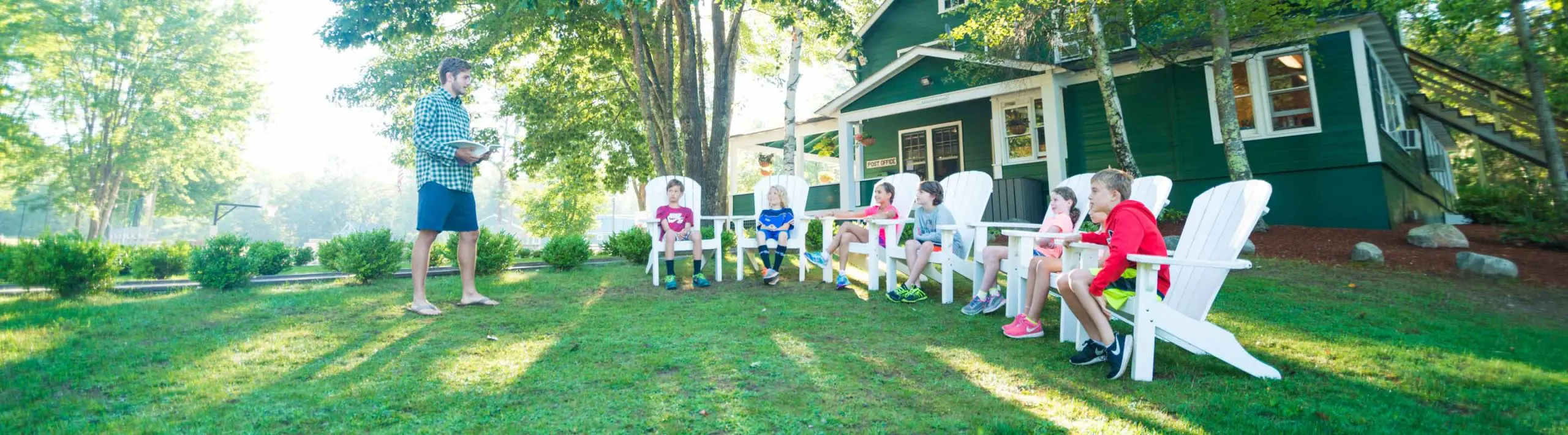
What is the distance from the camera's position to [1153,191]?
3.44 metres

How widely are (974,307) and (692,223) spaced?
8.37ft

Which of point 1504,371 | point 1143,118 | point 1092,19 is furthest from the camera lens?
point 1143,118

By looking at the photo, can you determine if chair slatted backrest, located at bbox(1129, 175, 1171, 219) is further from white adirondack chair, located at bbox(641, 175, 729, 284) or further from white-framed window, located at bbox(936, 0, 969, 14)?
white-framed window, located at bbox(936, 0, 969, 14)

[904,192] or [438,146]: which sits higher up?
[438,146]

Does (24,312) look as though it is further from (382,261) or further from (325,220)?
(325,220)

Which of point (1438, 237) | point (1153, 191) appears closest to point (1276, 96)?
point (1438, 237)

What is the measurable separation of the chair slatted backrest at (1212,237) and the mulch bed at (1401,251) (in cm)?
394

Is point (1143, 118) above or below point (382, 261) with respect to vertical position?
above

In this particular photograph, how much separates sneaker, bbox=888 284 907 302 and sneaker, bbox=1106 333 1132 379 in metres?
1.85

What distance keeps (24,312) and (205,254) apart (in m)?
1.25

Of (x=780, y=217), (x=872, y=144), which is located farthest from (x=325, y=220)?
(x=780, y=217)

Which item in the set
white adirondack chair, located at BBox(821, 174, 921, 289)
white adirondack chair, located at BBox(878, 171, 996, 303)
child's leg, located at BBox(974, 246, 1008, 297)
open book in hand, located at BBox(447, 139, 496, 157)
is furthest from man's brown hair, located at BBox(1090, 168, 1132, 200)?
open book in hand, located at BBox(447, 139, 496, 157)

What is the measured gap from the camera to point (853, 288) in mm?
4961

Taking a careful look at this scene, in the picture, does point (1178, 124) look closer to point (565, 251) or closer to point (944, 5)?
point (944, 5)
